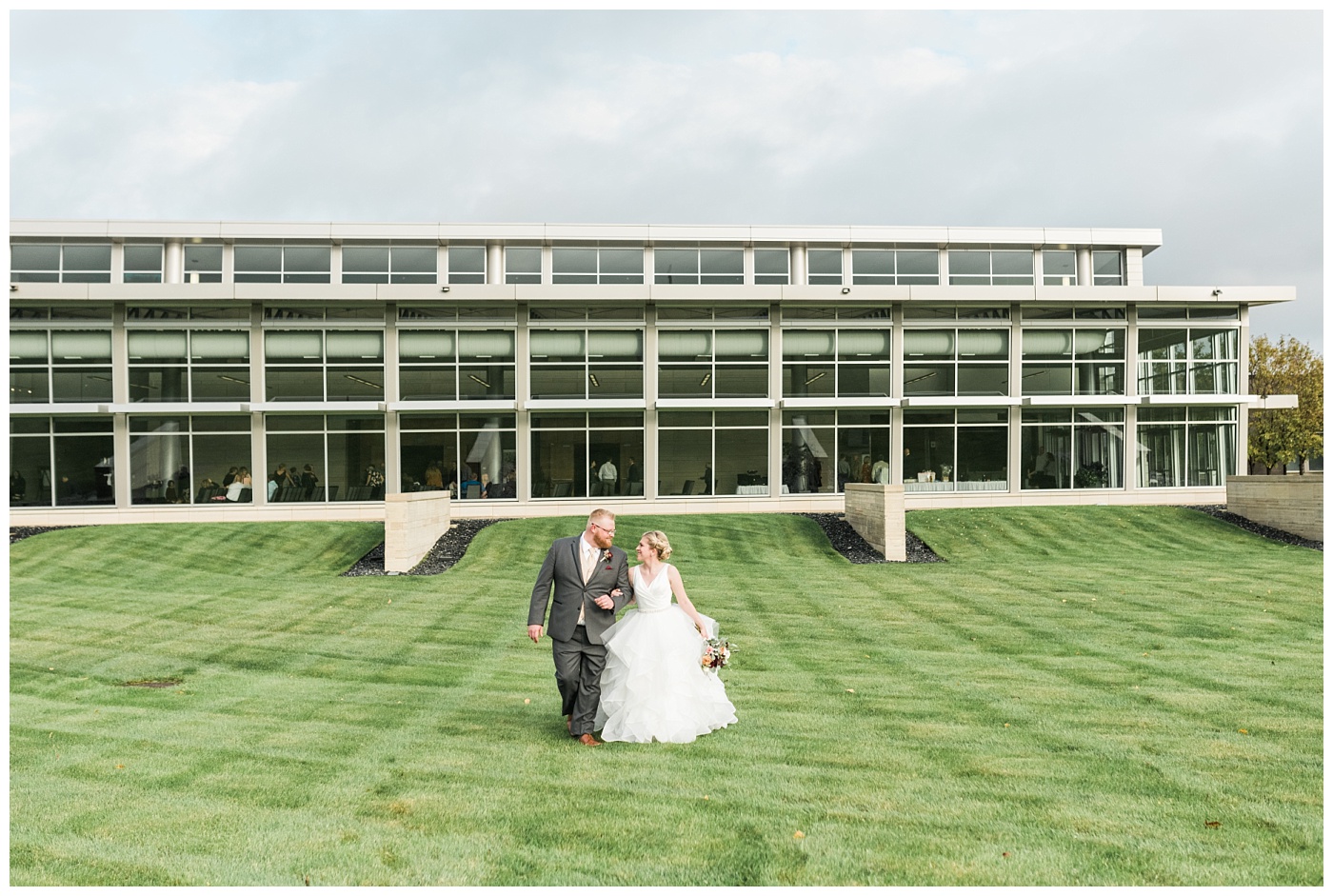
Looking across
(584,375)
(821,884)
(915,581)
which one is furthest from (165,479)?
(821,884)

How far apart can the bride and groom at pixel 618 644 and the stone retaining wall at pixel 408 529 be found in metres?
13.2

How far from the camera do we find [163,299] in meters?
26.1

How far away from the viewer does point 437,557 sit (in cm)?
2127

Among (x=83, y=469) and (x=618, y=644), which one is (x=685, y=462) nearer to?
(x=83, y=469)

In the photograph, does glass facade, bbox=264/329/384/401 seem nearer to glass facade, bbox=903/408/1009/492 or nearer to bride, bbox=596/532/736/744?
glass facade, bbox=903/408/1009/492

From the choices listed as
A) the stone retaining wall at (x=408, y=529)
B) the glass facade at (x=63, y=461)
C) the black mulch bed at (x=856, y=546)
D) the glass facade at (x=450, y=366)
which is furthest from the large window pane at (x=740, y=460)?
the glass facade at (x=63, y=461)

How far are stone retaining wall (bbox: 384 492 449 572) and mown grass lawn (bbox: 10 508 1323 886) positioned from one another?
12.0 feet

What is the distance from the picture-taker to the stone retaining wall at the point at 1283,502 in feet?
75.3

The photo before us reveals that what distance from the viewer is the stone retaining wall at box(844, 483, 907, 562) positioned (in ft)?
69.6

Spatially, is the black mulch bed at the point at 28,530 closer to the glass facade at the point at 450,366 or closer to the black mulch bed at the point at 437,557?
the black mulch bed at the point at 437,557

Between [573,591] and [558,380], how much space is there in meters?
20.7

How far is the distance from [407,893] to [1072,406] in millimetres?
28071

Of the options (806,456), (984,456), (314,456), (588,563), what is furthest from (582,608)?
(984,456)

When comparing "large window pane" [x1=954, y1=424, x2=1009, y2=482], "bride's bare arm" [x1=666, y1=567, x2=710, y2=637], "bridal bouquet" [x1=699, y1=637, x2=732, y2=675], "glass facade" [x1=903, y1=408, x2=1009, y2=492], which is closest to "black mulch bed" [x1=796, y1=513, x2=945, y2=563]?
"glass facade" [x1=903, y1=408, x2=1009, y2=492]
